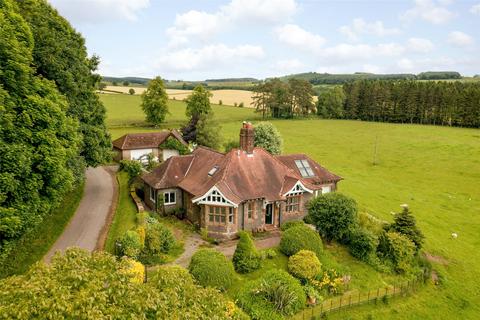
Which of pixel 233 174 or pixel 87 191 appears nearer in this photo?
pixel 233 174

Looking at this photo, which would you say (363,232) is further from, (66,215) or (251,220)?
(66,215)

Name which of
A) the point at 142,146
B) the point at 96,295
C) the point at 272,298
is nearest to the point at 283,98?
the point at 142,146

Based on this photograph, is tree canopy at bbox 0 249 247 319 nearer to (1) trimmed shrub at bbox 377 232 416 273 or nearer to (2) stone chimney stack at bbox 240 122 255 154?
(1) trimmed shrub at bbox 377 232 416 273

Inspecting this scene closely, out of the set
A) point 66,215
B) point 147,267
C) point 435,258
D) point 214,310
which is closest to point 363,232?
point 435,258

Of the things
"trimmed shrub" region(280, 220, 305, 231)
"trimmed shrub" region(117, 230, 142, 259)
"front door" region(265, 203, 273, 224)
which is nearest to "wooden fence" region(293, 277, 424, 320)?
"trimmed shrub" region(280, 220, 305, 231)

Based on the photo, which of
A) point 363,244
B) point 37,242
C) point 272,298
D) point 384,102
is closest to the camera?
point 272,298

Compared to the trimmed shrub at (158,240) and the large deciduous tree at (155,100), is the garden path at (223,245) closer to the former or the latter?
the trimmed shrub at (158,240)

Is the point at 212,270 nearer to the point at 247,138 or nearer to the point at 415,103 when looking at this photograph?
the point at 247,138
